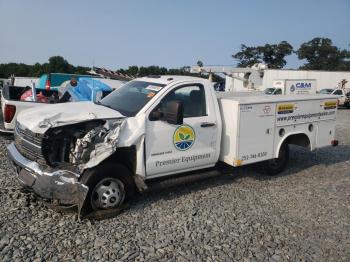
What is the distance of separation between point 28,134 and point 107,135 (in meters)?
1.09

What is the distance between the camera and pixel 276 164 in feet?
24.3

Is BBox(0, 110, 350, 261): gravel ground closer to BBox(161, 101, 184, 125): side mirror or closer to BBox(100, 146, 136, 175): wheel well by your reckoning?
BBox(100, 146, 136, 175): wheel well

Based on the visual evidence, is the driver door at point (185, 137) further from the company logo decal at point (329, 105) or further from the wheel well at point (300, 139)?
the company logo decal at point (329, 105)

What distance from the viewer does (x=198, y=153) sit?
5.97 meters

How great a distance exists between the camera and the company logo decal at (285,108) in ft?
22.4

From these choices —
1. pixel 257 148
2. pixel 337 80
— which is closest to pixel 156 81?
pixel 257 148

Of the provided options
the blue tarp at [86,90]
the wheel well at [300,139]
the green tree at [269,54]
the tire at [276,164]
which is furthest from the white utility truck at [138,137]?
the green tree at [269,54]

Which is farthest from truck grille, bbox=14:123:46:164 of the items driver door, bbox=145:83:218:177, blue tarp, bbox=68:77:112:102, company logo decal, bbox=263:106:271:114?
blue tarp, bbox=68:77:112:102

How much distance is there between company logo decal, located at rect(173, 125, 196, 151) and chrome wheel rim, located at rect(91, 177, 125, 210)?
41.6 inches

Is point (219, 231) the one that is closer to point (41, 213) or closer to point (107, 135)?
point (107, 135)

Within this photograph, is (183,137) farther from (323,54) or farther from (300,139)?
(323,54)

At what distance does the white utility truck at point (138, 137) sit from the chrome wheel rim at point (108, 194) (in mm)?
14

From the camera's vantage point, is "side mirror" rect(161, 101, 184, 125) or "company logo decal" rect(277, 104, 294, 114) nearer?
"side mirror" rect(161, 101, 184, 125)

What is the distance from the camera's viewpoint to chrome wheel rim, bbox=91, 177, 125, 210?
5035 millimetres
